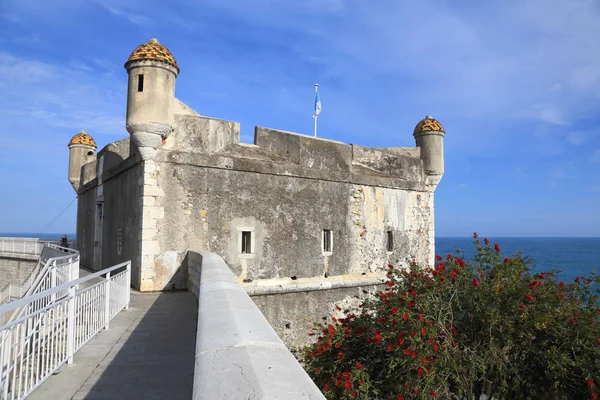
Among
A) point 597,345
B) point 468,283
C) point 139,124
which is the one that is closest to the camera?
point 597,345

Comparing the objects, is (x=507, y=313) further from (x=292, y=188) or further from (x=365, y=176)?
(x=365, y=176)

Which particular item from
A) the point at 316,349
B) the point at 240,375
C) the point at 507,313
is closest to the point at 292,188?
the point at 316,349

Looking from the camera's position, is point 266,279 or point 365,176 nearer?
point 266,279

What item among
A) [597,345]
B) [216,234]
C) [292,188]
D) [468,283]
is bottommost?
[597,345]

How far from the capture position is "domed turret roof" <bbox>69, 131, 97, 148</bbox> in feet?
59.5

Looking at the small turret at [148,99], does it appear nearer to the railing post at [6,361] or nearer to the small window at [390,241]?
the railing post at [6,361]

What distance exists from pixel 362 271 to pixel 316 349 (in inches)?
248

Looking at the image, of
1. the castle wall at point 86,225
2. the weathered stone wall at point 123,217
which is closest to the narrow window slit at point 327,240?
the weathered stone wall at point 123,217

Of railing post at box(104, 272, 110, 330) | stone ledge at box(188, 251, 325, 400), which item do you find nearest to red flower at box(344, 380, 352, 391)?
stone ledge at box(188, 251, 325, 400)

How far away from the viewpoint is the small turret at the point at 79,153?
18172mm

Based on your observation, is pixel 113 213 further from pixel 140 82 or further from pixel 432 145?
pixel 432 145

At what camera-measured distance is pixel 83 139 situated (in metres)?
18.2

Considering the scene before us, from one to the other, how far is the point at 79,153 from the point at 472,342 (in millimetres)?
17754

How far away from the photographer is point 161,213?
951 centimetres
